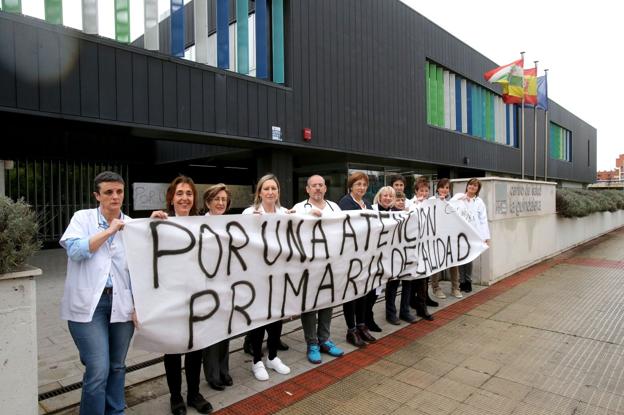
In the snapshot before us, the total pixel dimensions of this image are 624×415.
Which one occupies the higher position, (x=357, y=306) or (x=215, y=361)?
(x=357, y=306)

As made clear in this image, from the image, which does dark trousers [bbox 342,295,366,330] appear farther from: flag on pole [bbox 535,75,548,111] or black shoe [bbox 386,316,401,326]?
flag on pole [bbox 535,75,548,111]

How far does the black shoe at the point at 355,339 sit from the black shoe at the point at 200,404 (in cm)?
186

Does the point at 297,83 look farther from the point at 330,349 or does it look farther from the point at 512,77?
the point at 512,77

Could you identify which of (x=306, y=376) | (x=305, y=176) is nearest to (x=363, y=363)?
(x=306, y=376)

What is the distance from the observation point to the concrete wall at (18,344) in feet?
7.81

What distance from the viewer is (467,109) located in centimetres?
1783

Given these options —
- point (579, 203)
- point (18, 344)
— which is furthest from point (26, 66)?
point (579, 203)

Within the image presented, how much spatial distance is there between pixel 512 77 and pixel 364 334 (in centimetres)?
1201

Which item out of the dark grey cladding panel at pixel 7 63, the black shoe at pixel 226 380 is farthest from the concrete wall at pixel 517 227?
the dark grey cladding panel at pixel 7 63

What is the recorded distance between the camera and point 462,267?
6961mm

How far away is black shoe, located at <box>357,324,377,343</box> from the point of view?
4656mm

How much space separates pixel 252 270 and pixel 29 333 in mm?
1657

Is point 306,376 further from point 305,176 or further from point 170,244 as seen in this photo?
point 305,176

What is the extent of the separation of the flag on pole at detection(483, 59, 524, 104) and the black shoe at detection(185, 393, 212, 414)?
13458mm
